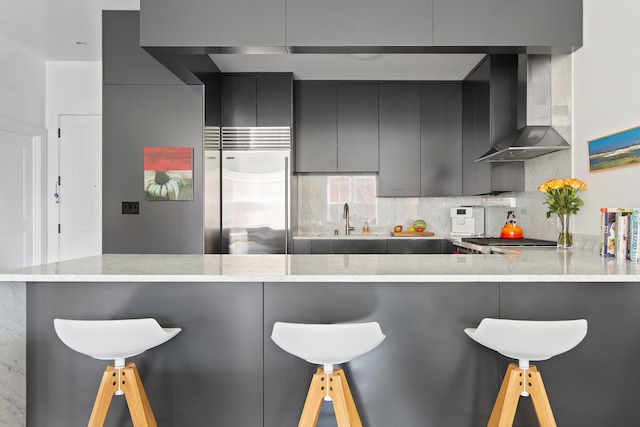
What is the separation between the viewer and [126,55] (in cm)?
346

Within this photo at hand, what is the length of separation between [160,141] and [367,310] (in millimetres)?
2467

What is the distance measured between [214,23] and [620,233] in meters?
2.56

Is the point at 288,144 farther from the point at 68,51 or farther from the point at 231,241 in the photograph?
the point at 68,51

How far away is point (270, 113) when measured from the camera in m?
4.27

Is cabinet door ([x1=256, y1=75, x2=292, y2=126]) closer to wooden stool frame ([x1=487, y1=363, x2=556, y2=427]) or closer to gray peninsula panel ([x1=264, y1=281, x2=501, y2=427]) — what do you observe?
gray peninsula panel ([x1=264, y1=281, x2=501, y2=427])

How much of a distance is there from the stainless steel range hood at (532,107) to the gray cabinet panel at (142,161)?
97.1 inches

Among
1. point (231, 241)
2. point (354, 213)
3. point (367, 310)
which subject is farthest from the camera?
point (354, 213)

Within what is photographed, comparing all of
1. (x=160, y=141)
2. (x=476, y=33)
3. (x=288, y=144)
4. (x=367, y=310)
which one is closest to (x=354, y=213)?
(x=288, y=144)

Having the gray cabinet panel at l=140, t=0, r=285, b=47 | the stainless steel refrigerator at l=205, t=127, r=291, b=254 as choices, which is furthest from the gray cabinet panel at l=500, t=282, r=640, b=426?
the stainless steel refrigerator at l=205, t=127, r=291, b=254

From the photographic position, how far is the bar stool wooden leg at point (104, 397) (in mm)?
1527

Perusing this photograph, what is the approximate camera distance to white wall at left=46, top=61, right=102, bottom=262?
14.9 feet

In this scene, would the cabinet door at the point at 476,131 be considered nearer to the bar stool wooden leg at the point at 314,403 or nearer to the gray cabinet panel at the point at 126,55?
the gray cabinet panel at the point at 126,55

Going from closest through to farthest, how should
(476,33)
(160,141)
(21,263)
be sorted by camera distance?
(476,33) → (160,141) → (21,263)

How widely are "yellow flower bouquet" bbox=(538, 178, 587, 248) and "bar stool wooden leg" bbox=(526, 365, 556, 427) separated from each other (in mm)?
1518
